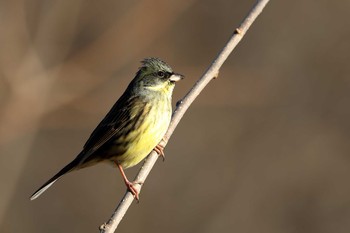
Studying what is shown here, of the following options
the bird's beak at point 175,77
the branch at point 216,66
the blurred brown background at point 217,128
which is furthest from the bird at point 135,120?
the blurred brown background at point 217,128

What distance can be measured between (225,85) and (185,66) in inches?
44.2

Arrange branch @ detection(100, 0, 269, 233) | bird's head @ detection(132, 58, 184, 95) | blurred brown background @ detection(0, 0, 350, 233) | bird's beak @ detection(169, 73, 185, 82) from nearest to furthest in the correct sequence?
branch @ detection(100, 0, 269, 233) → bird's beak @ detection(169, 73, 185, 82) → bird's head @ detection(132, 58, 184, 95) → blurred brown background @ detection(0, 0, 350, 233)

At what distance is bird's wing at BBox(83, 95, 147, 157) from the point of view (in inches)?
307

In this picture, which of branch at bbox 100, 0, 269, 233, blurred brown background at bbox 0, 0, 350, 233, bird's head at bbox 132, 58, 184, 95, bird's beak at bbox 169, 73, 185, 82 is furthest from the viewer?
blurred brown background at bbox 0, 0, 350, 233

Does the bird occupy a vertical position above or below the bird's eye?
below

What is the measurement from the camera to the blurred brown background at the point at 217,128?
37.4 feet

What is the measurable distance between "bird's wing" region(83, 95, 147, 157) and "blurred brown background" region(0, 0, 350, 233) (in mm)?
2779

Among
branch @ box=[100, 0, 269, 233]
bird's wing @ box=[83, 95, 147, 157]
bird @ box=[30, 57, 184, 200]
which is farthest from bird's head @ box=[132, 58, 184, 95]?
branch @ box=[100, 0, 269, 233]

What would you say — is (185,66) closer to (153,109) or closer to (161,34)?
(161,34)

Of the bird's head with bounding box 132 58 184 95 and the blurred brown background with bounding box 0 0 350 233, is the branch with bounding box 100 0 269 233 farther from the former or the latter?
the blurred brown background with bounding box 0 0 350 233

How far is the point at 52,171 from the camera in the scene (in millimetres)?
12484

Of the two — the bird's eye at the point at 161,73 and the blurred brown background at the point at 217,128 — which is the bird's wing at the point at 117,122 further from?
the blurred brown background at the point at 217,128

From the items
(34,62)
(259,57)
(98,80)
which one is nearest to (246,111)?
(259,57)

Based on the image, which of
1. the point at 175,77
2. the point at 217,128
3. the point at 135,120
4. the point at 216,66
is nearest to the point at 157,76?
the point at 175,77
